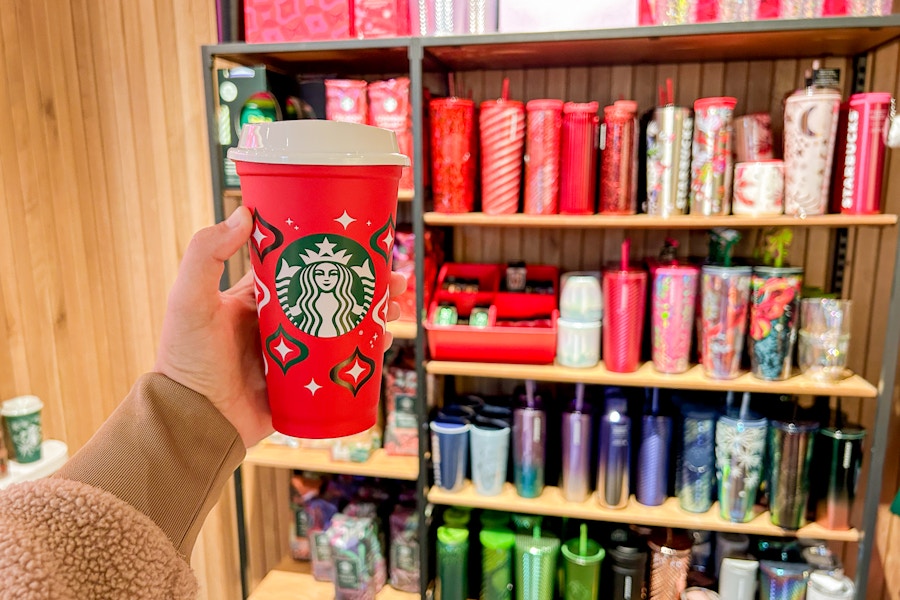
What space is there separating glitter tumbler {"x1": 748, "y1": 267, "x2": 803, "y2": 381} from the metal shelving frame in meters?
0.22

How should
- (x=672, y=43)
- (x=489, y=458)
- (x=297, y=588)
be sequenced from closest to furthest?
(x=672, y=43) → (x=489, y=458) → (x=297, y=588)

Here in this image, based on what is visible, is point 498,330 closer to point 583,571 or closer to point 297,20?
point 583,571

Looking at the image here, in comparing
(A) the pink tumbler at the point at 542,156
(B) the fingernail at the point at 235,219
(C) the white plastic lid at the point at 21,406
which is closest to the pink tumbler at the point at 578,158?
(A) the pink tumbler at the point at 542,156

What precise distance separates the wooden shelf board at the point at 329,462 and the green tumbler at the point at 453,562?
202 mm

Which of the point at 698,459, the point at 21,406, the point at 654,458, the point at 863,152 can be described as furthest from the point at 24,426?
the point at 863,152

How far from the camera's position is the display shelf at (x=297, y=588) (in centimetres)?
201

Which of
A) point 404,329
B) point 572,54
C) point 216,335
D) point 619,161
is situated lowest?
point 404,329

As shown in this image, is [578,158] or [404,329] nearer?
[578,158]

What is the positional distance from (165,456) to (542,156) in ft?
4.03

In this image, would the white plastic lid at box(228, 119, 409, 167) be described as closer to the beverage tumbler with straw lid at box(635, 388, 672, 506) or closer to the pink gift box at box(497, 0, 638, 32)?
the pink gift box at box(497, 0, 638, 32)

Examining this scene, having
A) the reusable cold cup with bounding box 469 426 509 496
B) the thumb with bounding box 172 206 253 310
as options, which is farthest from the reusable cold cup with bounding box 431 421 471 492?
the thumb with bounding box 172 206 253 310

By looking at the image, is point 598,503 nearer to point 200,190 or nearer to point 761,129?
point 761,129

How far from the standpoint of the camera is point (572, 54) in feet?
5.79

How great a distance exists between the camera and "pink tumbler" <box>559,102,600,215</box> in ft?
5.50
